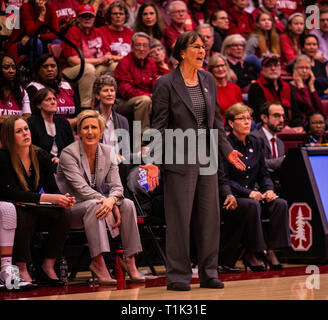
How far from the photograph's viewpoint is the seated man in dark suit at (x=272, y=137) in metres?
7.21

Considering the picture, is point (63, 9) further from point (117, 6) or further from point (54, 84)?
point (54, 84)

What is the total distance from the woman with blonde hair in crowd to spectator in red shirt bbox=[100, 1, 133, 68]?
2400mm

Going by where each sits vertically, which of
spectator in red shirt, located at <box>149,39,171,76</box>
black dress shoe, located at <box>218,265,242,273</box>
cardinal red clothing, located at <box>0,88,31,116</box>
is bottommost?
black dress shoe, located at <box>218,265,242,273</box>

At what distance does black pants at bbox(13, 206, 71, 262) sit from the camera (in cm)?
525

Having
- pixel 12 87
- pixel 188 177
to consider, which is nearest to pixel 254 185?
pixel 188 177

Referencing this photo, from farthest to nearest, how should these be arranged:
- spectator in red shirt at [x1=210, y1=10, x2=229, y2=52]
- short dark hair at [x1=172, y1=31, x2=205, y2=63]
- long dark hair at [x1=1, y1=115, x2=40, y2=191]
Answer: spectator in red shirt at [x1=210, y1=10, x2=229, y2=52]
long dark hair at [x1=1, y1=115, x2=40, y2=191]
short dark hair at [x1=172, y1=31, x2=205, y2=63]

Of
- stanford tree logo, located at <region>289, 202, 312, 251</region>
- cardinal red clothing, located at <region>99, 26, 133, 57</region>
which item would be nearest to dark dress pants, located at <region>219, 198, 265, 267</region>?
stanford tree logo, located at <region>289, 202, 312, 251</region>

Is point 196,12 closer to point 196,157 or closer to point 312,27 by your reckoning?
point 312,27

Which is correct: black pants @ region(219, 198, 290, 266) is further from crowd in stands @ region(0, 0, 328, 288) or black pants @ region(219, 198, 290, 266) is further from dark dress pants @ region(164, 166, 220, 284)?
dark dress pants @ region(164, 166, 220, 284)

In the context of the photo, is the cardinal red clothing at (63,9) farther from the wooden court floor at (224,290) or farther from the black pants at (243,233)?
the wooden court floor at (224,290)

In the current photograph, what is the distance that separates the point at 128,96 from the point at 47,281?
2.96m

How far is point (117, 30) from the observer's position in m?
8.87

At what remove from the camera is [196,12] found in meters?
10.8
